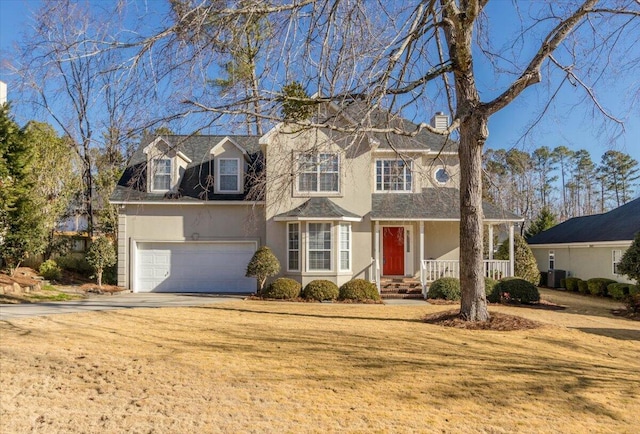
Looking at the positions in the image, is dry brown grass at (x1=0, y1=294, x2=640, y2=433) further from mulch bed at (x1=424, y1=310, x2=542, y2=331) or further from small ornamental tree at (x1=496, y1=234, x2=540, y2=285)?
small ornamental tree at (x1=496, y1=234, x2=540, y2=285)

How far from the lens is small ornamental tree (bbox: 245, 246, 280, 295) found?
16.4m

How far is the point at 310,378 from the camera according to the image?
246 inches

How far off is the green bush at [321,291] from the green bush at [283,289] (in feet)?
1.22

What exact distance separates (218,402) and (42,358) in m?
3.48

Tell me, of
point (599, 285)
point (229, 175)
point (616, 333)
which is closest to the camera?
point (616, 333)

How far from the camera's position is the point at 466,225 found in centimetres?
1103

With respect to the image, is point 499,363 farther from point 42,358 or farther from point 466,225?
point 42,358

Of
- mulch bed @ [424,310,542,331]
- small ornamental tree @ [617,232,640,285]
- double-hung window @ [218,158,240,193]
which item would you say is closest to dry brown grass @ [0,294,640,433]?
mulch bed @ [424,310,542,331]

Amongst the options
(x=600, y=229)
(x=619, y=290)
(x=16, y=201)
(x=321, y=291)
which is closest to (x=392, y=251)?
(x=321, y=291)

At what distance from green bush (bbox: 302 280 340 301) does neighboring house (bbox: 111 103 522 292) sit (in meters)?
0.72

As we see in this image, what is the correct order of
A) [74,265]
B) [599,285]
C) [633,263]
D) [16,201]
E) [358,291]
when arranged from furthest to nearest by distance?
[74,265] → [599,285] → [16,201] → [358,291] → [633,263]

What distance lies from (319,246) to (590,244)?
15320 mm

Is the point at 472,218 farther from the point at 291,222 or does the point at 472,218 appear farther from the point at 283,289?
the point at 291,222

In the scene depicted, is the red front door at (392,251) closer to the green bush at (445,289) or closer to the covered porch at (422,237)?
the covered porch at (422,237)
